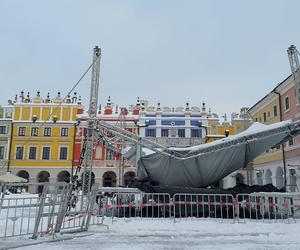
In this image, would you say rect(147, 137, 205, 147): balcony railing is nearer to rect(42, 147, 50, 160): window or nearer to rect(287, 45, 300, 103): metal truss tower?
rect(42, 147, 50, 160): window

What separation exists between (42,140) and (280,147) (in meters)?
30.9

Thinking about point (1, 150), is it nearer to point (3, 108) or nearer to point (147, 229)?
point (3, 108)

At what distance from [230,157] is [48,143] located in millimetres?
34401

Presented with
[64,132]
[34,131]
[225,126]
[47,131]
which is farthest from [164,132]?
[34,131]

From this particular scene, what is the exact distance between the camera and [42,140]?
4369 centimetres

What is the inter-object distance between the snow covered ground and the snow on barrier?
98 cm

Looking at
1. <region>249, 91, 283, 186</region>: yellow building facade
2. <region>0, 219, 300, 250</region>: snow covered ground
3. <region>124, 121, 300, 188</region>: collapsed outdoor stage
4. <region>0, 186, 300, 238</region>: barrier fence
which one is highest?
<region>249, 91, 283, 186</region>: yellow building facade

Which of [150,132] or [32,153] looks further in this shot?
[150,132]

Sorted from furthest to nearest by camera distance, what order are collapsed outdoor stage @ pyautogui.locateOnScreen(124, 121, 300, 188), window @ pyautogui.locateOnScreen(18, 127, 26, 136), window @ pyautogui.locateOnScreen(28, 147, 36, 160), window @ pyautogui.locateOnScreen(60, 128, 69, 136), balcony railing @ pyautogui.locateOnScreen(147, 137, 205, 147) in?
1. window @ pyautogui.locateOnScreen(60, 128, 69, 136)
2. window @ pyautogui.locateOnScreen(18, 127, 26, 136)
3. window @ pyautogui.locateOnScreen(28, 147, 36, 160)
4. balcony railing @ pyautogui.locateOnScreen(147, 137, 205, 147)
5. collapsed outdoor stage @ pyautogui.locateOnScreen(124, 121, 300, 188)

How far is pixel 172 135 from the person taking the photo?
4300cm

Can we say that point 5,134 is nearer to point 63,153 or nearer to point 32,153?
point 32,153

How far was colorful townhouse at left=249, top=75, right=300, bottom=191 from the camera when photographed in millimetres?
27234

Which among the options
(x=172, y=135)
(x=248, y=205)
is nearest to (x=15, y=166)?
(x=172, y=135)

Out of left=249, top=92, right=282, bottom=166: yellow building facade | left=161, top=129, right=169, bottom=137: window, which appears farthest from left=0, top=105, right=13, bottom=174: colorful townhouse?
left=249, top=92, right=282, bottom=166: yellow building facade
